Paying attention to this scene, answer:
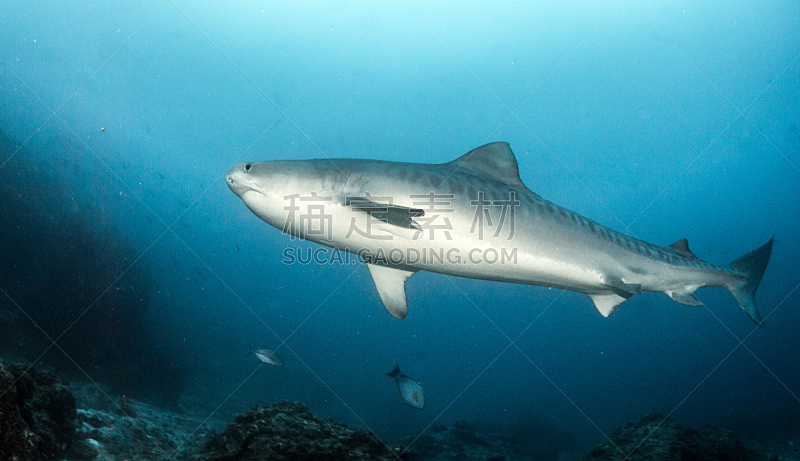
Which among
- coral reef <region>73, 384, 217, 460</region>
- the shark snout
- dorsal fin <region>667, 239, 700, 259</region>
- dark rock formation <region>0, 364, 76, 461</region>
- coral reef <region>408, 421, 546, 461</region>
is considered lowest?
coral reef <region>73, 384, 217, 460</region>

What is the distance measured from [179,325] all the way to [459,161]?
53683 millimetres

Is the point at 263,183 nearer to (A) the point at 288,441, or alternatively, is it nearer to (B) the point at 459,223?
(B) the point at 459,223

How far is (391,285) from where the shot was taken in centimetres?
420

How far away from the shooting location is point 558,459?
619 inches

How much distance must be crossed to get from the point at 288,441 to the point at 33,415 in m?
3.00

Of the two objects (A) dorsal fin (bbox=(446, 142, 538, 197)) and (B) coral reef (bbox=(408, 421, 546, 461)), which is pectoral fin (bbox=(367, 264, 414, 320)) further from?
(B) coral reef (bbox=(408, 421, 546, 461))

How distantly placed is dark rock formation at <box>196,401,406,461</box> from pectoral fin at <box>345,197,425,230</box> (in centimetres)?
326

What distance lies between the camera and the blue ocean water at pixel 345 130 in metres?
15.1

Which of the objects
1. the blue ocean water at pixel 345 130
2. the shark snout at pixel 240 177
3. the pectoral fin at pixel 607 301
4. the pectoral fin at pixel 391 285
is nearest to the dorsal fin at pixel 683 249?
the pectoral fin at pixel 607 301

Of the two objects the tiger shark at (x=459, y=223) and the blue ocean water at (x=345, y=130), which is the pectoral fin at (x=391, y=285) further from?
the blue ocean water at (x=345, y=130)

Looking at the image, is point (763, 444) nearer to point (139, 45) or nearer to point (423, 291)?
point (139, 45)

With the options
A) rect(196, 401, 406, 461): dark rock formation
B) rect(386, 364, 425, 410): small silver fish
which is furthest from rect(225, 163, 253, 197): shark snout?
rect(386, 364, 425, 410): small silver fish

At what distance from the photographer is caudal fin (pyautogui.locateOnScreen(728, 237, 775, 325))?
408cm

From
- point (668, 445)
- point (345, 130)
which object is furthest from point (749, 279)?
point (345, 130)
